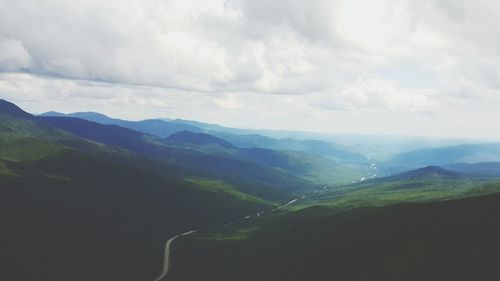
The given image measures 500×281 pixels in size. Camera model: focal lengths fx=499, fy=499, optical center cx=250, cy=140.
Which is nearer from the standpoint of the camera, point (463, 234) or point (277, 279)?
point (463, 234)

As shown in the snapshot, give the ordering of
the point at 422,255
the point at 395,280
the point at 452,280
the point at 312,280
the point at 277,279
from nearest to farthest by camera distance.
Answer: the point at 452,280, the point at 395,280, the point at 422,255, the point at 312,280, the point at 277,279

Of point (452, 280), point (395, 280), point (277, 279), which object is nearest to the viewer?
point (452, 280)

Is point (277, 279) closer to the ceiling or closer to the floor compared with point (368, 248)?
closer to the floor

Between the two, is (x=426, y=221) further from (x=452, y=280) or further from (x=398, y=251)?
(x=452, y=280)

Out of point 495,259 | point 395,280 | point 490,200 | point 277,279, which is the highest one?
point 490,200

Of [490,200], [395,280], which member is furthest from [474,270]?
[490,200]

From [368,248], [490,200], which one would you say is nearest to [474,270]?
[368,248]

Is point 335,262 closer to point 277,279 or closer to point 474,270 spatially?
point 277,279

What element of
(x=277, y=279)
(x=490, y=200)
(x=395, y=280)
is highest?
(x=490, y=200)

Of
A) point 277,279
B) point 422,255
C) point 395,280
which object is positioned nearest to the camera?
point 395,280
